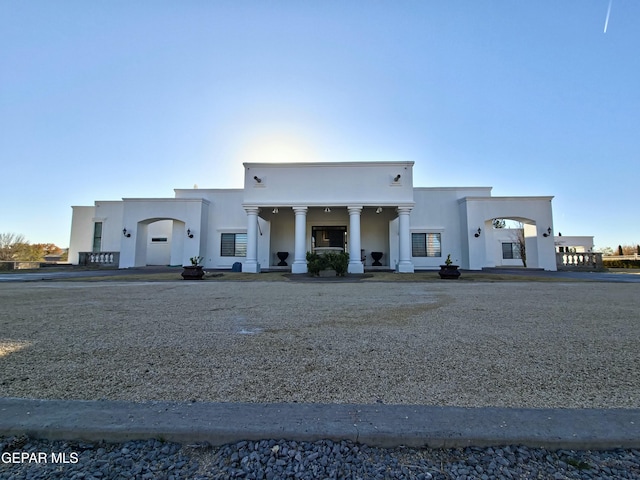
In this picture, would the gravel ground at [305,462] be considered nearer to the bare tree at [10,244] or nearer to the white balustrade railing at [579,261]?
the white balustrade railing at [579,261]

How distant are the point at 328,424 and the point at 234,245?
16457 mm

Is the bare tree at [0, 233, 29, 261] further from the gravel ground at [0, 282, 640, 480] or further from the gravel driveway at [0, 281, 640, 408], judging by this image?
the gravel driveway at [0, 281, 640, 408]

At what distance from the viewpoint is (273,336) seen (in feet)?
10.2

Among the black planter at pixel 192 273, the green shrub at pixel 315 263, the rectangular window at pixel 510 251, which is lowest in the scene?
the black planter at pixel 192 273

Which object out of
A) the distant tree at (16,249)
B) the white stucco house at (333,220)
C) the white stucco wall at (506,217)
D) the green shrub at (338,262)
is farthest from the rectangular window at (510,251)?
the distant tree at (16,249)

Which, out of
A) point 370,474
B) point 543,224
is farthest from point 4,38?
point 543,224

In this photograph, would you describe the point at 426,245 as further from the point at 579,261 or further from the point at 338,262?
the point at 579,261

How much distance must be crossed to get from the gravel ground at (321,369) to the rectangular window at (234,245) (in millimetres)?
11863

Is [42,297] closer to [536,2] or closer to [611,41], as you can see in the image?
[536,2]

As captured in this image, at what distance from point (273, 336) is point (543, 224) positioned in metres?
17.9

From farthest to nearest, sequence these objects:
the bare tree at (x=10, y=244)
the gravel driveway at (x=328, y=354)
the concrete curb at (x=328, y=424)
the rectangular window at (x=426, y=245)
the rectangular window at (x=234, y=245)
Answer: the bare tree at (x=10, y=244), the rectangular window at (x=234, y=245), the rectangular window at (x=426, y=245), the gravel driveway at (x=328, y=354), the concrete curb at (x=328, y=424)

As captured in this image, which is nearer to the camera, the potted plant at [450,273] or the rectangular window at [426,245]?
the potted plant at [450,273]

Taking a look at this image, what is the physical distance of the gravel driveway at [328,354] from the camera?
1.75 m

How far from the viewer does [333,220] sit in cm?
1739
